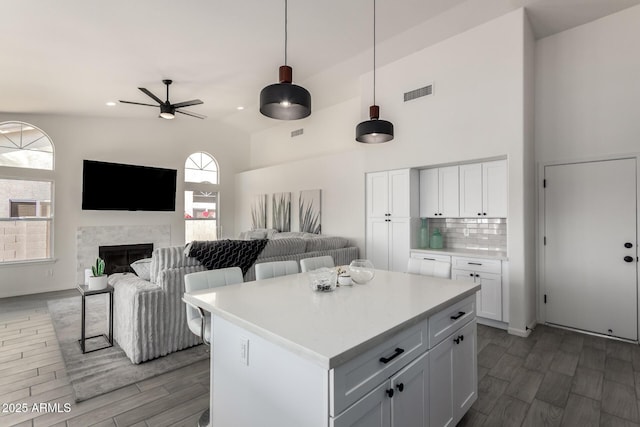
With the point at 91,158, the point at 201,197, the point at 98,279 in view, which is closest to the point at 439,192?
the point at 98,279

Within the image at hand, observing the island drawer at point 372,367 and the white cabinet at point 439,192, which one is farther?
the white cabinet at point 439,192

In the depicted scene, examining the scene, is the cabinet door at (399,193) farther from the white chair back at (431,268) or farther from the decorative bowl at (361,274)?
the decorative bowl at (361,274)

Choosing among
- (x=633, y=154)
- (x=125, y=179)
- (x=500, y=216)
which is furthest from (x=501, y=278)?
(x=125, y=179)

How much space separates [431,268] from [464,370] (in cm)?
97

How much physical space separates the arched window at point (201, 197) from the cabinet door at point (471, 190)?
20.0 feet

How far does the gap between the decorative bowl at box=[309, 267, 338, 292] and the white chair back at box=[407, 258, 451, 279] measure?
3.84 feet

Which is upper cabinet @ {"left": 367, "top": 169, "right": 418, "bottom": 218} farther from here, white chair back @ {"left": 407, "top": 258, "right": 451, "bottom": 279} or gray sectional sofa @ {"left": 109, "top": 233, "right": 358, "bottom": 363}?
gray sectional sofa @ {"left": 109, "top": 233, "right": 358, "bottom": 363}

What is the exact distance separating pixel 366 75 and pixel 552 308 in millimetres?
4365

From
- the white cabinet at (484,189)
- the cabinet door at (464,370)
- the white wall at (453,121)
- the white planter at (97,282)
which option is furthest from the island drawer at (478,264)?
the white planter at (97,282)

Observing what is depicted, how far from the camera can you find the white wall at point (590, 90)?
3.53 m

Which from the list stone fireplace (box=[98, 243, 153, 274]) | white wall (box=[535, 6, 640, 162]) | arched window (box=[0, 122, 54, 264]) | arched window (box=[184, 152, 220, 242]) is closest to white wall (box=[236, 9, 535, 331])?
white wall (box=[535, 6, 640, 162])

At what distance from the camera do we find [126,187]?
656cm

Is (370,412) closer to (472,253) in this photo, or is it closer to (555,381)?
(555,381)

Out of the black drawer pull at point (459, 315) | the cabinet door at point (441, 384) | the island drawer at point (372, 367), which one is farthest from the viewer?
the black drawer pull at point (459, 315)
